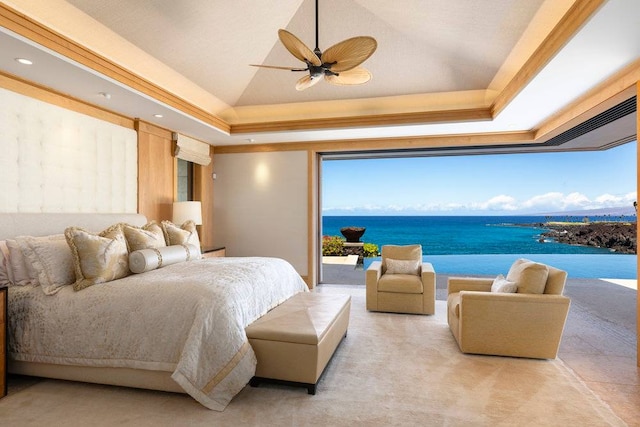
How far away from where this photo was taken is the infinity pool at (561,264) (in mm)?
8414

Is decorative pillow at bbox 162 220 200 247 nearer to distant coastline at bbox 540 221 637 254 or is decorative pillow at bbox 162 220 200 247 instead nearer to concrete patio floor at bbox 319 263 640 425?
concrete patio floor at bbox 319 263 640 425

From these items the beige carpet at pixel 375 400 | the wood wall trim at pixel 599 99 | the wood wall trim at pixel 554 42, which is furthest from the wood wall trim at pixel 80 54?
the wood wall trim at pixel 599 99

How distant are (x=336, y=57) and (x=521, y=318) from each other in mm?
2645

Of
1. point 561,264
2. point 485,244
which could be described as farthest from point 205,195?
point 485,244

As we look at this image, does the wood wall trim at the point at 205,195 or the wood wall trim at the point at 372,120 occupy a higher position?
the wood wall trim at the point at 372,120

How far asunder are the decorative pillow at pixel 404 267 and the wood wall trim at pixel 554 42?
2233 mm

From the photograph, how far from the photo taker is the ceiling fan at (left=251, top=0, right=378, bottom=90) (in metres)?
2.46

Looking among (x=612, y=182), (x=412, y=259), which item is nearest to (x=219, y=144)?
(x=412, y=259)

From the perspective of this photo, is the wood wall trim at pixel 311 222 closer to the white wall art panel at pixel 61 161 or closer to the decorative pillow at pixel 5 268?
the white wall art panel at pixel 61 161

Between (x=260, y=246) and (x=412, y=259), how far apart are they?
2.73 metres

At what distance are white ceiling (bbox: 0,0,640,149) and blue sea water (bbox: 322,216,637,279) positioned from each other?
17.7 feet

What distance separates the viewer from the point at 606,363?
2.99 meters

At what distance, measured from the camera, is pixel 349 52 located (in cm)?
260

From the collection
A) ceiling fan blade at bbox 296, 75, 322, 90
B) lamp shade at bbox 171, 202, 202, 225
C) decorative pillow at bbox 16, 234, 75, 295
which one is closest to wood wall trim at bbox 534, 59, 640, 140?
ceiling fan blade at bbox 296, 75, 322, 90
